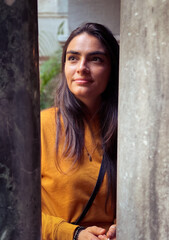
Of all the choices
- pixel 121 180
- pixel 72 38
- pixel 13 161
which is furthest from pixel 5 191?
pixel 72 38

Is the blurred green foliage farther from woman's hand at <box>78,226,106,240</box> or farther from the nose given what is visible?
woman's hand at <box>78,226,106,240</box>

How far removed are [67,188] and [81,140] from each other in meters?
0.28

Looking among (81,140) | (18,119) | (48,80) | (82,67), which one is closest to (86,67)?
(82,67)

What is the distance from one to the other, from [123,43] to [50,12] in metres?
5.58

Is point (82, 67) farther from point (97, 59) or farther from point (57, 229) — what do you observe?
point (57, 229)

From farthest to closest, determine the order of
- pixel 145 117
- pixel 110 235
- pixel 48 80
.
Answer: pixel 48 80 → pixel 110 235 → pixel 145 117

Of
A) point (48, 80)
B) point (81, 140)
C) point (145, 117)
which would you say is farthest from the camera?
point (48, 80)

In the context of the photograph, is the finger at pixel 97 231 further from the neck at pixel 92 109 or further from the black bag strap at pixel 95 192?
the neck at pixel 92 109

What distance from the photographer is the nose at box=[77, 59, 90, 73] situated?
175 cm

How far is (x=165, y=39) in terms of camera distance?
3.31 ft

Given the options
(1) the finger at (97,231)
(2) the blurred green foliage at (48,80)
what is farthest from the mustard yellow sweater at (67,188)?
(2) the blurred green foliage at (48,80)

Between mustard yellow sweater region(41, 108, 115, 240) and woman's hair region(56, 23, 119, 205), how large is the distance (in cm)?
5

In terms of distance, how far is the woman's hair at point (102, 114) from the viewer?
6.22ft

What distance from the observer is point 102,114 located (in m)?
2.03
